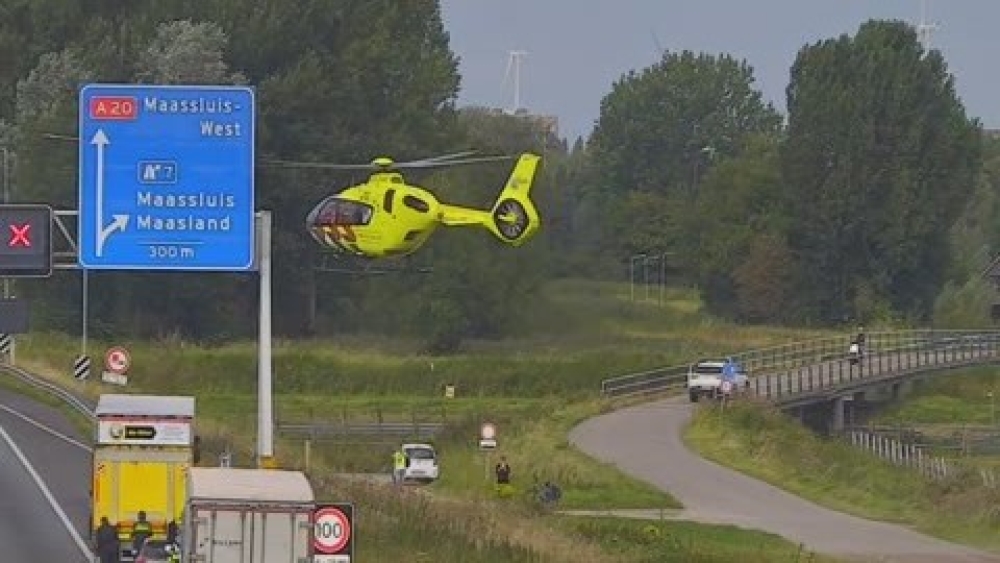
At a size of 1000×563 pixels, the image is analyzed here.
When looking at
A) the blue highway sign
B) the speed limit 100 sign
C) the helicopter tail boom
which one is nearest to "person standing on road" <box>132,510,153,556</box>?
the blue highway sign

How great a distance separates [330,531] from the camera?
27469mm

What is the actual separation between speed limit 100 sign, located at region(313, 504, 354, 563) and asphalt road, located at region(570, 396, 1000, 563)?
56.5 ft

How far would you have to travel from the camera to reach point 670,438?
230 feet

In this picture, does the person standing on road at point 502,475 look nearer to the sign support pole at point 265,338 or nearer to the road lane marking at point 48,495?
the road lane marking at point 48,495

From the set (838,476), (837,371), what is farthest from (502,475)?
(837,371)

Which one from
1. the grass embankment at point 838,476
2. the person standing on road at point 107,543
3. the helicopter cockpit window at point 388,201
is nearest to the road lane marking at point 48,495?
the person standing on road at point 107,543

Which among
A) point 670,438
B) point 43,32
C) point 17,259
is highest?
point 43,32

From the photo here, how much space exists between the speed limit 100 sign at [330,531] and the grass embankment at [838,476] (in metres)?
23.3

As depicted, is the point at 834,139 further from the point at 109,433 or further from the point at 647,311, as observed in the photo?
the point at 109,433

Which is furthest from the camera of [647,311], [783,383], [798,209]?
[798,209]

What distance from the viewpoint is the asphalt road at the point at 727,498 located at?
46.0 meters

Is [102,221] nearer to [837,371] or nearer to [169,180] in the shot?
[169,180]

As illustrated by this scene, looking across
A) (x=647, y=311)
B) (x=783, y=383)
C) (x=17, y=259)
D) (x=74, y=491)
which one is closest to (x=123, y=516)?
(x=17, y=259)

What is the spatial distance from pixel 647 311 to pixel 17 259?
1168 inches
